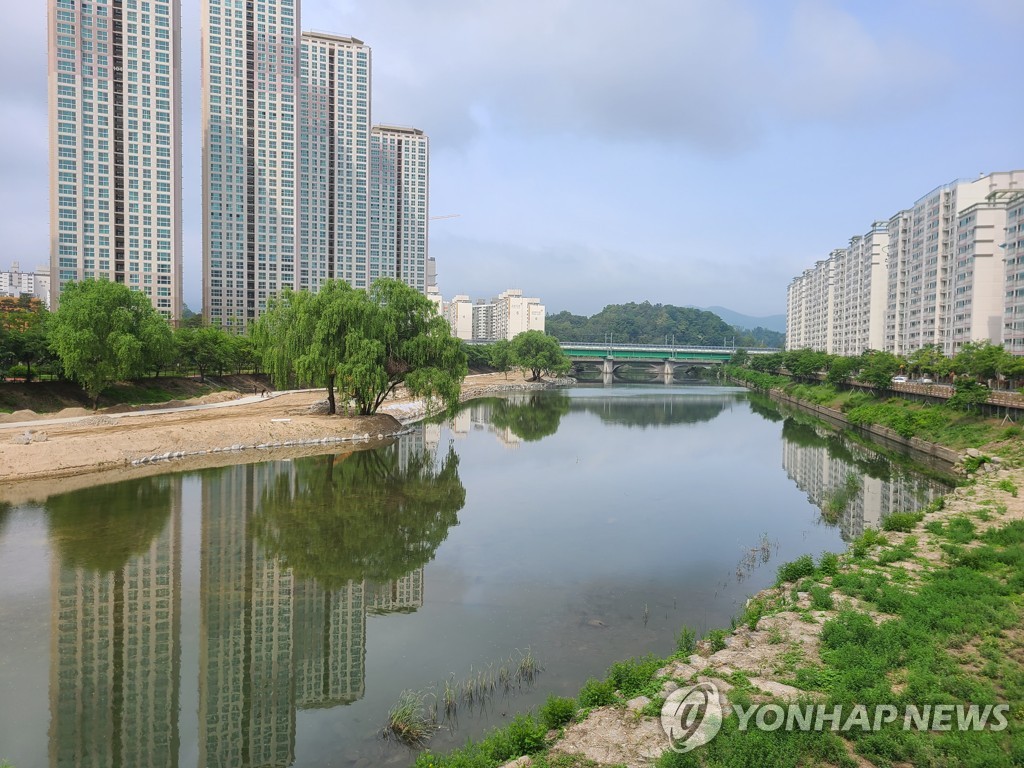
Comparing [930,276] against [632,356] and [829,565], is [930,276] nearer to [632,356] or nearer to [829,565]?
[632,356]

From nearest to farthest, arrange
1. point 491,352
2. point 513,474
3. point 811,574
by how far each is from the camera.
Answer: point 811,574
point 513,474
point 491,352

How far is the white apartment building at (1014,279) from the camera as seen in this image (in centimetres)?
4188

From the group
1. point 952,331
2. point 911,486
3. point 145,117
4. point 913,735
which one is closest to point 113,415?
point 913,735

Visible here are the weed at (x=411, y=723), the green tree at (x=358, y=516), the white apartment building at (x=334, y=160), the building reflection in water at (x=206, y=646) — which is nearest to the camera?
the weed at (x=411, y=723)

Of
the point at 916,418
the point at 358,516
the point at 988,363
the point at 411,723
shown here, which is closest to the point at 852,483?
the point at 916,418

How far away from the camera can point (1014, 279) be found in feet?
141

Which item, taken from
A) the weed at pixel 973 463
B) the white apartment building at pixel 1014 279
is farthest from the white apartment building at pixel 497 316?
the weed at pixel 973 463

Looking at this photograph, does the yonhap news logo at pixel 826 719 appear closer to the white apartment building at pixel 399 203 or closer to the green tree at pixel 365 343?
the green tree at pixel 365 343

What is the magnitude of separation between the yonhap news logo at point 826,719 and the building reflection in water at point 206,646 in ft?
14.1

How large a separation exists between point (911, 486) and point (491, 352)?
210 ft

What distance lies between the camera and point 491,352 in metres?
82.9

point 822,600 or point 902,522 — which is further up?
point 822,600

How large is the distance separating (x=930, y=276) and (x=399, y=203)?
199ft

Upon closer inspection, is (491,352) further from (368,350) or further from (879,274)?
(368,350)
